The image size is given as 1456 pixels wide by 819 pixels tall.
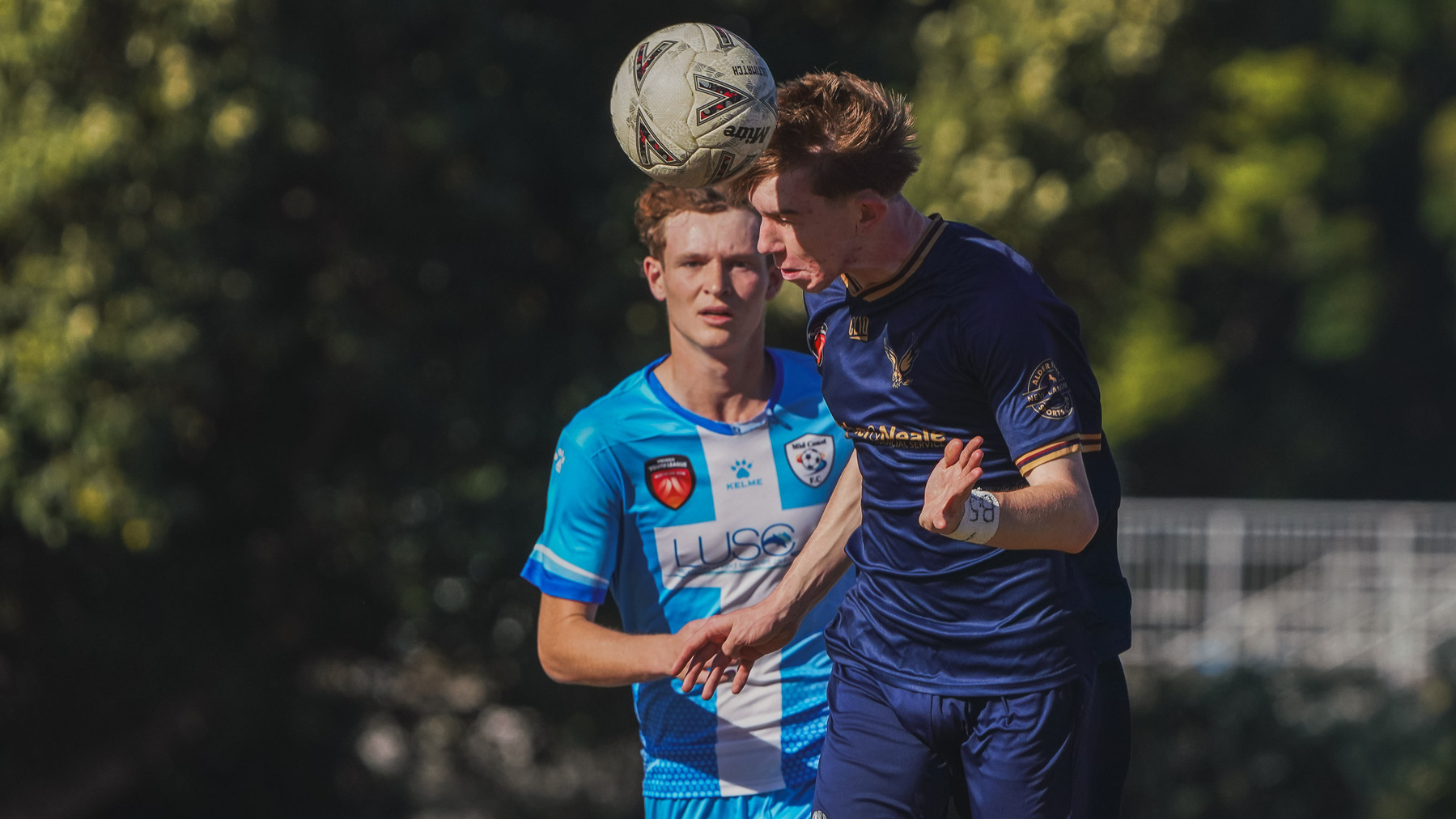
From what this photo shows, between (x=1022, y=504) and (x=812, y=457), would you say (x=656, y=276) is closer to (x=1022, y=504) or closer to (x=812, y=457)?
(x=812, y=457)

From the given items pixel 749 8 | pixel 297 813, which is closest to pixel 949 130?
pixel 749 8

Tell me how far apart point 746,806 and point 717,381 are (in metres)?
1.29

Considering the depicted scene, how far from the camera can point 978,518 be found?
2.84 meters

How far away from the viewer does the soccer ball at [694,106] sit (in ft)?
11.1

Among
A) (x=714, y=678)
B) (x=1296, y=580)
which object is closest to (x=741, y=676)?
(x=714, y=678)

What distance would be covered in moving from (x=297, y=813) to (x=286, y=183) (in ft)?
18.0

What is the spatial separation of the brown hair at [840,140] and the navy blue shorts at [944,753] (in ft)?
4.01

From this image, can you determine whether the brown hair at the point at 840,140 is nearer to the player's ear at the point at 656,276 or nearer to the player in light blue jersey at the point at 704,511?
the player in light blue jersey at the point at 704,511

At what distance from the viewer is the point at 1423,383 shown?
85.0 feet

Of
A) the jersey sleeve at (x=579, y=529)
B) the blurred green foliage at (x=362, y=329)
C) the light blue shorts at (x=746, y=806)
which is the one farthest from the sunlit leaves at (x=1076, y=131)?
the light blue shorts at (x=746, y=806)

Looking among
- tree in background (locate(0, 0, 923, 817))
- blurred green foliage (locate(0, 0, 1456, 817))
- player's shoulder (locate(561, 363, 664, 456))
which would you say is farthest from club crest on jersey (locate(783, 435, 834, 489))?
tree in background (locate(0, 0, 923, 817))

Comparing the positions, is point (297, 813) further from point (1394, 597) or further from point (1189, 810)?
point (1394, 597)

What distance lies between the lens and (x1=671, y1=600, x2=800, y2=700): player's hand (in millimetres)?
3592

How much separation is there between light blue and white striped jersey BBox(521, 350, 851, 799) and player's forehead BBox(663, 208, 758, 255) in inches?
19.3
